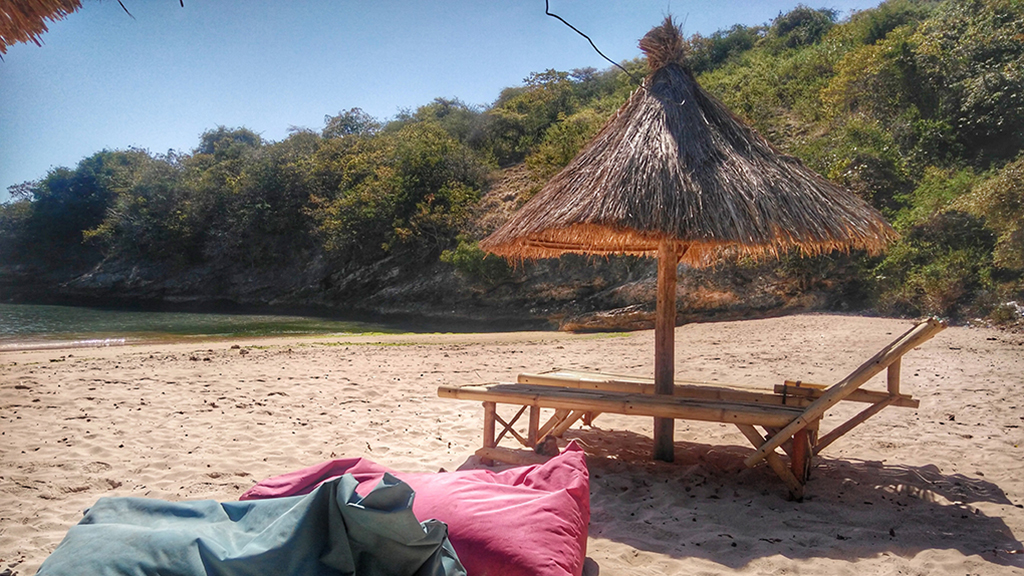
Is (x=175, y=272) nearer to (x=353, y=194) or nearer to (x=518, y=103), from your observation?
(x=353, y=194)

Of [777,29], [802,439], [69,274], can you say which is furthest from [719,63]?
[69,274]

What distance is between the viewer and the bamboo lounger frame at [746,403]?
11.5 ft

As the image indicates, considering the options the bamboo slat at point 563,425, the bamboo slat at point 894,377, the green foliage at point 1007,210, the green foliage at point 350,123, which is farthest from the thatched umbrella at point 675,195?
the green foliage at point 350,123

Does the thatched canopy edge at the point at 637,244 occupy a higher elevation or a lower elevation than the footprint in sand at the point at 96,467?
higher

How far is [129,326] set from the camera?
18.5m

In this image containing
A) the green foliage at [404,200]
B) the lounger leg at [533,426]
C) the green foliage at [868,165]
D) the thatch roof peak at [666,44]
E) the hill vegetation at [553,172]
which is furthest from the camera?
the green foliage at [404,200]

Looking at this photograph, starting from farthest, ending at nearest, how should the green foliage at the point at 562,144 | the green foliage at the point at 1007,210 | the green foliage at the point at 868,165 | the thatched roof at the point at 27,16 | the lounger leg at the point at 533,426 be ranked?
the green foliage at the point at 562,144 < the green foliage at the point at 868,165 < the green foliage at the point at 1007,210 < the lounger leg at the point at 533,426 < the thatched roof at the point at 27,16

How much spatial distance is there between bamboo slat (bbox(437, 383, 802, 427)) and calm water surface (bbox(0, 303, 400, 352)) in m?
13.1

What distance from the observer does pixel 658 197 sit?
13.6 ft

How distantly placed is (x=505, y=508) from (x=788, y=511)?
6.49 ft

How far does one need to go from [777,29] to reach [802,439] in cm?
3201

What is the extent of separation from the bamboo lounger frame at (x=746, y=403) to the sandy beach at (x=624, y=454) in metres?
0.31

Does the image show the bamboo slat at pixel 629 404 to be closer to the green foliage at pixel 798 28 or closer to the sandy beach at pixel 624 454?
the sandy beach at pixel 624 454

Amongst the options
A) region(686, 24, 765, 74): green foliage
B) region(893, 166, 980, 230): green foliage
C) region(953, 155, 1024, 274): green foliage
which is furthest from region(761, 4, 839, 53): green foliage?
region(953, 155, 1024, 274): green foliage
